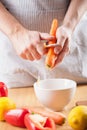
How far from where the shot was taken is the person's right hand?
1.36 metres

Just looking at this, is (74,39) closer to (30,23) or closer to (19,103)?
(30,23)

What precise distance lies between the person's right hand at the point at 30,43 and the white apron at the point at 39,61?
7.0 inches

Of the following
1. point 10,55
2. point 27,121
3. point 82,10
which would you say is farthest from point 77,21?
point 27,121

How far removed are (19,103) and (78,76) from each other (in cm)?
32

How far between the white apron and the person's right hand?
179 millimetres

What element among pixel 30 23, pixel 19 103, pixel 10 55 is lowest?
pixel 19 103

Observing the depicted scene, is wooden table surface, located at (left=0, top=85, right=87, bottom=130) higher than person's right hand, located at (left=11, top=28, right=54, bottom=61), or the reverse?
person's right hand, located at (left=11, top=28, right=54, bottom=61)

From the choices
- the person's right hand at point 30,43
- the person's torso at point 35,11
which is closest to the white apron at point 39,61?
the person's torso at point 35,11

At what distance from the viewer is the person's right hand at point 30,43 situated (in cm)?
136

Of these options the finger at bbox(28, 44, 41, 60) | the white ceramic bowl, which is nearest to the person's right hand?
the finger at bbox(28, 44, 41, 60)

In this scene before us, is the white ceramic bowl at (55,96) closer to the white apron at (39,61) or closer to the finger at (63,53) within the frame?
the finger at (63,53)

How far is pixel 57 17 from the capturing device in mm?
1639

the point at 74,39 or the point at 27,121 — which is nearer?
the point at 27,121

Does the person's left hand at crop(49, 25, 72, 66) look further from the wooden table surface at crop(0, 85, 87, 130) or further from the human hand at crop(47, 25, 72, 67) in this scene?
the wooden table surface at crop(0, 85, 87, 130)
